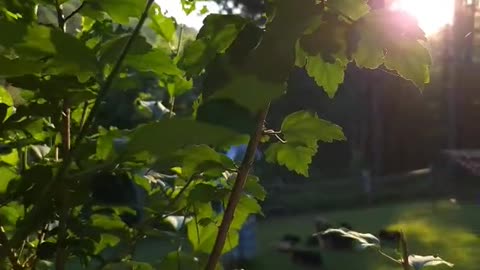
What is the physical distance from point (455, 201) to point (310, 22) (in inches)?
306

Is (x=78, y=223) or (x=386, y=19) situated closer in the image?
(x=386, y=19)

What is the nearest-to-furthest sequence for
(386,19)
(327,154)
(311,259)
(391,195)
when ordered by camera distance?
(386,19)
(311,259)
(391,195)
(327,154)

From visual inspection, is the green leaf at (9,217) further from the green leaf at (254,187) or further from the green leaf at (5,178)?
the green leaf at (254,187)

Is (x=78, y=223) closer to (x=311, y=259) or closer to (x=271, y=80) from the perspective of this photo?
(x=271, y=80)

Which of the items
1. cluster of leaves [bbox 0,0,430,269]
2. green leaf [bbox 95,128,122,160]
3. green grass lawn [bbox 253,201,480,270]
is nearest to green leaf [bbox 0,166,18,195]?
cluster of leaves [bbox 0,0,430,269]

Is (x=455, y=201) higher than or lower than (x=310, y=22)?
lower

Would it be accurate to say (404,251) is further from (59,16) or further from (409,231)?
(409,231)

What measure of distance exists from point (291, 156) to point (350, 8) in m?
0.17

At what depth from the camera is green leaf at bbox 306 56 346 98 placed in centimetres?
53

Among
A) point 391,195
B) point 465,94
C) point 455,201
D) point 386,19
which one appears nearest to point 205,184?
point 386,19

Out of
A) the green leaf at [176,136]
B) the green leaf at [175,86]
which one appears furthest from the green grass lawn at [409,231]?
the green leaf at [176,136]

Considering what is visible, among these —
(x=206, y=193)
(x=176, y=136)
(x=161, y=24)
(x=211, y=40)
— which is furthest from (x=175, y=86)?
(x=176, y=136)

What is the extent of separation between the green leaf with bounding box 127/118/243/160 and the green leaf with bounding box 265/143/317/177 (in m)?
0.25

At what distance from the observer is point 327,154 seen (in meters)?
10.8
